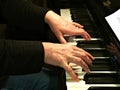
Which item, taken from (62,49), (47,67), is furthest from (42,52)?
(47,67)

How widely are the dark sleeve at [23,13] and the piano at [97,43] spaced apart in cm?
17

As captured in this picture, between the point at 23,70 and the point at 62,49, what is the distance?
14cm

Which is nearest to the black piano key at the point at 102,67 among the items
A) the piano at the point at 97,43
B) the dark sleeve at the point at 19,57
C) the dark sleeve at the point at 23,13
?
the piano at the point at 97,43

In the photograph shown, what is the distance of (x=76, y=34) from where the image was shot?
134 cm

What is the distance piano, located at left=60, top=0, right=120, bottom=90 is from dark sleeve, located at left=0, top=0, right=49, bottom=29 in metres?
0.17

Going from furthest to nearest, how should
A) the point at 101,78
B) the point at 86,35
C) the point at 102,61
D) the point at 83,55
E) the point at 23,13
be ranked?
the point at 23,13 → the point at 86,35 → the point at 102,61 → the point at 101,78 → the point at 83,55

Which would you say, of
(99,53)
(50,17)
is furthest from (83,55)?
(50,17)

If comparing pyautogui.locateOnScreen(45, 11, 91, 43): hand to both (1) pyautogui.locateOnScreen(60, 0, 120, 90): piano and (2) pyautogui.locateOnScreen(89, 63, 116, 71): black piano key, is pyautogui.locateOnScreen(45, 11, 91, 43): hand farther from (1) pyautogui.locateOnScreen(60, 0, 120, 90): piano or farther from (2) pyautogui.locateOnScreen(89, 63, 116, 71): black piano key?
(2) pyautogui.locateOnScreen(89, 63, 116, 71): black piano key

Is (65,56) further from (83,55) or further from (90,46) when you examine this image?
(90,46)

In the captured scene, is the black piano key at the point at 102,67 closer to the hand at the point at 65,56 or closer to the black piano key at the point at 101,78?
the black piano key at the point at 101,78

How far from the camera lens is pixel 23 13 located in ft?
5.08

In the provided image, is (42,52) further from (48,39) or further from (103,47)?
(48,39)

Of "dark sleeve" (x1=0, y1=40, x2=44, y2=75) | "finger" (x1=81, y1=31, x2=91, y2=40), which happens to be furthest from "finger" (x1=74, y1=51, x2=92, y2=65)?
"finger" (x1=81, y1=31, x2=91, y2=40)

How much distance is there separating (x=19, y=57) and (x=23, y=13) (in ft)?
1.85
